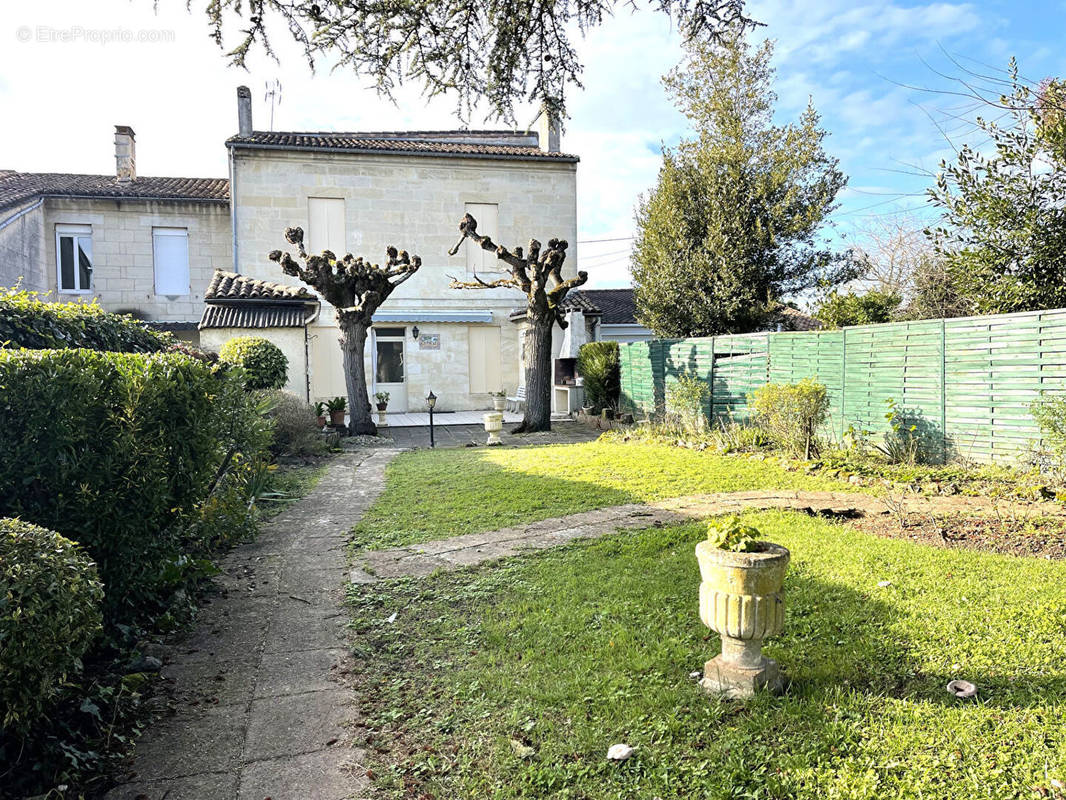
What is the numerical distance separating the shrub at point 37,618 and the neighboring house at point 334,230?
18.1m

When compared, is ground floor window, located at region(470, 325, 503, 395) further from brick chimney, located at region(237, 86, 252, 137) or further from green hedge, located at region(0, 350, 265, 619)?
green hedge, located at region(0, 350, 265, 619)

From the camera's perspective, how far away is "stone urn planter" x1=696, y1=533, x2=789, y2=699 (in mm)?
2953

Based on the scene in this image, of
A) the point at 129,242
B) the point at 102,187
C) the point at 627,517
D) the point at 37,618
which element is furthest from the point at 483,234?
the point at 37,618

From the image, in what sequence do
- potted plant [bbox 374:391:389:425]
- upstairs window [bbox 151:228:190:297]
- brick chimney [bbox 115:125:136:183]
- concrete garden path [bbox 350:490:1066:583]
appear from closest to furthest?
concrete garden path [bbox 350:490:1066:583] < potted plant [bbox 374:391:389:425] < upstairs window [bbox 151:228:190:297] < brick chimney [bbox 115:125:136:183]

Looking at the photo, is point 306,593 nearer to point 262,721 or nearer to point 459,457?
point 262,721

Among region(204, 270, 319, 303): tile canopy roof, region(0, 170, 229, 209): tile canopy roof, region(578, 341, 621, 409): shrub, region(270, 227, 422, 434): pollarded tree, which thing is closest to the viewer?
region(270, 227, 422, 434): pollarded tree

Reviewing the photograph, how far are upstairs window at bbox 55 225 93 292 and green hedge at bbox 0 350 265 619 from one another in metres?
19.6

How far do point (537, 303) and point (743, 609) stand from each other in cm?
1221

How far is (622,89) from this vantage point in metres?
6.18

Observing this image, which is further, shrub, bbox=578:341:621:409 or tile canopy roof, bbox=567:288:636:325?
tile canopy roof, bbox=567:288:636:325

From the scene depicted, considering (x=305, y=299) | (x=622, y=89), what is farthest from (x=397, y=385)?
(x=622, y=89)

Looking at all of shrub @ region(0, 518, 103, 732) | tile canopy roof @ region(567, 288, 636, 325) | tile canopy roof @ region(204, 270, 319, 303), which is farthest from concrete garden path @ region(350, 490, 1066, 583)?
tile canopy roof @ region(567, 288, 636, 325)

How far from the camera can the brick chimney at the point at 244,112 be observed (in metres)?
19.9

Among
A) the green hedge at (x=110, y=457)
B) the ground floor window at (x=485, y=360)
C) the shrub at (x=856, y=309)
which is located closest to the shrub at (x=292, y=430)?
the green hedge at (x=110, y=457)
